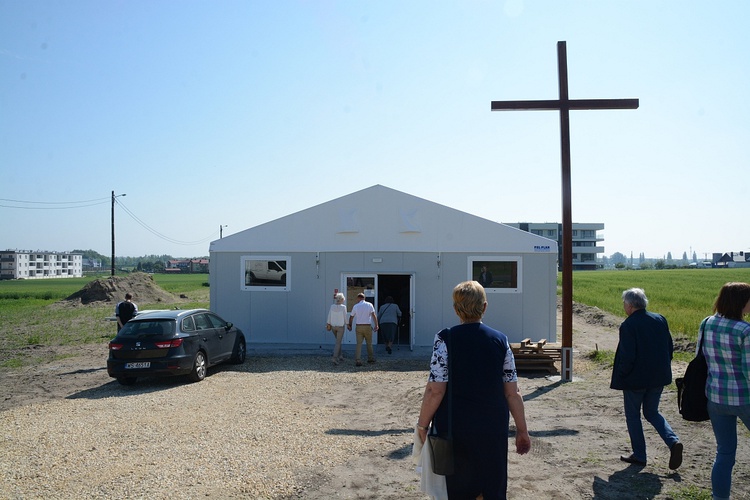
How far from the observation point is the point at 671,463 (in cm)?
509

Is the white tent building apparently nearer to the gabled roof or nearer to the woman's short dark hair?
the gabled roof

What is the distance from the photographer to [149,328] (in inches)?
404

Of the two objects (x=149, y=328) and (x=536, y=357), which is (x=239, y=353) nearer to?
(x=149, y=328)

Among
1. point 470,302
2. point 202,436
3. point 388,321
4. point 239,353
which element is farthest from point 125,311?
point 470,302

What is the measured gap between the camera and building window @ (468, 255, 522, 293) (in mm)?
14789

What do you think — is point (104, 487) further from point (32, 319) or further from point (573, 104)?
point (32, 319)

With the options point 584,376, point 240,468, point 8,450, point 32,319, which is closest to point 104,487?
point 240,468

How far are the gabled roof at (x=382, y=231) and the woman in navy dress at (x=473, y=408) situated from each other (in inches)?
459

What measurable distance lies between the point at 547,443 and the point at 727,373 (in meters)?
2.55

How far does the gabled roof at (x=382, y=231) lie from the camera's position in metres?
14.9

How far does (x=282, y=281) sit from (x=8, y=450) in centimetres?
935


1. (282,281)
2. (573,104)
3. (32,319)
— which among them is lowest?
(32,319)

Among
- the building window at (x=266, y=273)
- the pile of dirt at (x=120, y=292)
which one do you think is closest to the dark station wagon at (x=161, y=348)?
the building window at (x=266, y=273)

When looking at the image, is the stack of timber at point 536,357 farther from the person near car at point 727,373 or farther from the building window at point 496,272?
the person near car at point 727,373
